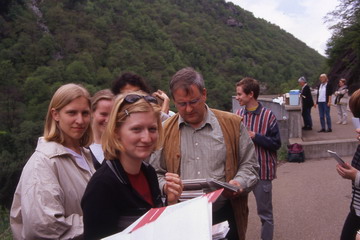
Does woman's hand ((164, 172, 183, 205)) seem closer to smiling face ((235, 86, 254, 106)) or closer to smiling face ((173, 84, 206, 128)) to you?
smiling face ((173, 84, 206, 128))

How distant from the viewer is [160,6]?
8362 centimetres

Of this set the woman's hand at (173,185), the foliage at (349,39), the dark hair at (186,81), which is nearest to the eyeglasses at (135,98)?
the woman's hand at (173,185)

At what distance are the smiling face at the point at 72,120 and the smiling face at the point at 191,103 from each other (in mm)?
582

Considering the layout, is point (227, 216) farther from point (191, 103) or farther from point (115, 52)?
point (115, 52)

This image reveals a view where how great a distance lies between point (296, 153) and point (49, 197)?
6673 millimetres

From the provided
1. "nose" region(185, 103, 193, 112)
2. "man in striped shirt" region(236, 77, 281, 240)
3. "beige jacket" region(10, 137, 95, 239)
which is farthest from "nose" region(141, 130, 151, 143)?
"man in striped shirt" region(236, 77, 281, 240)

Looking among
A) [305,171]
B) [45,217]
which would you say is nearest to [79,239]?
[45,217]

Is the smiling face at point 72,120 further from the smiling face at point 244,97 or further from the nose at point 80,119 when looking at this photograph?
the smiling face at point 244,97

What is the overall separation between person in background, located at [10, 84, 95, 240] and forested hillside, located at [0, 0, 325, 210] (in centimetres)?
2726

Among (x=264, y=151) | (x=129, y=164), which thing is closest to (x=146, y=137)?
(x=129, y=164)

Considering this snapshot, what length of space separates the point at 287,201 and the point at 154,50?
60767mm

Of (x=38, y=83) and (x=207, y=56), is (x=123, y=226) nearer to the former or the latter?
(x=38, y=83)

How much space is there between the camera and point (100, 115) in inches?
108

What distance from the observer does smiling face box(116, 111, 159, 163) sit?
5.23 feet
